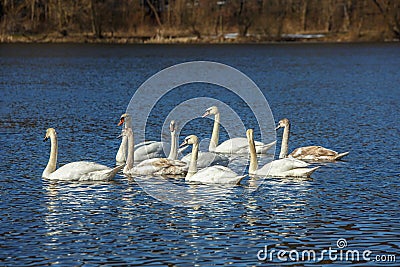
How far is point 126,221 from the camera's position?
44.8 ft

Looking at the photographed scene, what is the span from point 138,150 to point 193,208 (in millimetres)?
5244

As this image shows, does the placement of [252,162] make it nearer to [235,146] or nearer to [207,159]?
[207,159]

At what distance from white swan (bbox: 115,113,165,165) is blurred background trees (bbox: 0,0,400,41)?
3146 inches

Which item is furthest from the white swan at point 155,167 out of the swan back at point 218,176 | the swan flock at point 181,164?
the swan back at point 218,176

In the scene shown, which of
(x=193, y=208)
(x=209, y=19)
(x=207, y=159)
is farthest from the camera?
(x=209, y=19)

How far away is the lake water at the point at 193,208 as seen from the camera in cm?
1203

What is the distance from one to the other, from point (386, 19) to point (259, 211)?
88502mm

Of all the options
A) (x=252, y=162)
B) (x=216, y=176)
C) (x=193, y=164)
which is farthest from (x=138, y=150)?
(x=216, y=176)

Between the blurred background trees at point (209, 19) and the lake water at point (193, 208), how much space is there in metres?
63.8

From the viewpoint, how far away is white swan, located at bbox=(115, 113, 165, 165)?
19.3 meters

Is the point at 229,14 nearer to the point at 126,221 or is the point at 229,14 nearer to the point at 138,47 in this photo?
the point at 138,47

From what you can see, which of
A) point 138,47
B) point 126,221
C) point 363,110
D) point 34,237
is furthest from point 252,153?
point 138,47

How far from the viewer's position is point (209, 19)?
4080 inches

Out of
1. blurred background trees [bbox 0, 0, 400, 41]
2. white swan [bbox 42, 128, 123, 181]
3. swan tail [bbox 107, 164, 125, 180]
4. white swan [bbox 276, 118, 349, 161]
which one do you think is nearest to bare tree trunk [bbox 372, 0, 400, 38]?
blurred background trees [bbox 0, 0, 400, 41]
